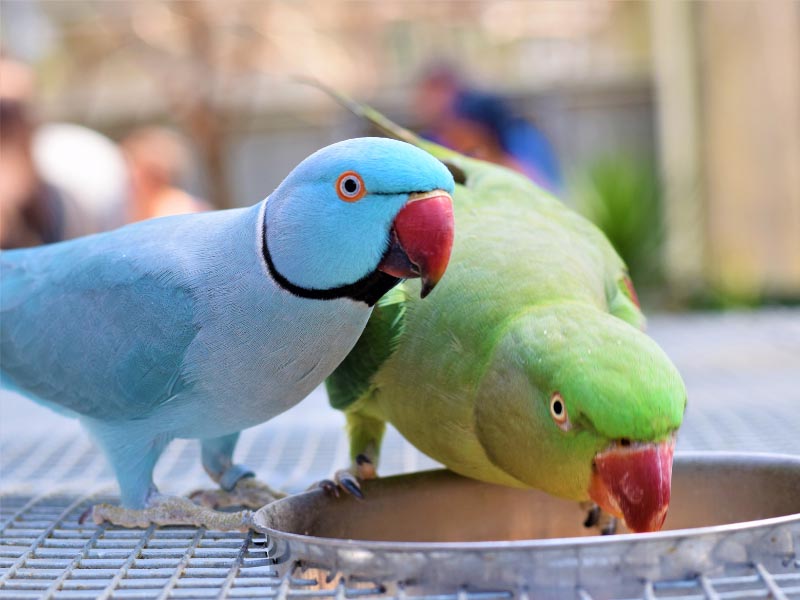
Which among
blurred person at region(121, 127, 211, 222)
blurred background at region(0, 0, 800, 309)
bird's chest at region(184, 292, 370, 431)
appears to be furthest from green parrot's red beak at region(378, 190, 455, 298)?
blurred person at region(121, 127, 211, 222)

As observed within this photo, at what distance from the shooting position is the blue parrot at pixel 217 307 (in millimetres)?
1428

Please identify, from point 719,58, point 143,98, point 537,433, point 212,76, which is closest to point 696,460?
point 537,433

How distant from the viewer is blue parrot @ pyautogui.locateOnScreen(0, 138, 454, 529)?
143cm

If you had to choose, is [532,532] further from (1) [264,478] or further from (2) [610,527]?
(1) [264,478]

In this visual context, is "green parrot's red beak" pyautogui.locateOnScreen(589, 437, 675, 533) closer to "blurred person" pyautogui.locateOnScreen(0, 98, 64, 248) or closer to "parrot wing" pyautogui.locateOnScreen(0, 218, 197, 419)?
"parrot wing" pyautogui.locateOnScreen(0, 218, 197, 419)

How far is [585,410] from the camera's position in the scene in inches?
51.1

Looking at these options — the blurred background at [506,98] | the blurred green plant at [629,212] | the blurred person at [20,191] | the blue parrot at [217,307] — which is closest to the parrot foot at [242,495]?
the blue parrot at [217,307]

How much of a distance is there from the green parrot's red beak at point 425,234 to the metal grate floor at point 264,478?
0.44 meters

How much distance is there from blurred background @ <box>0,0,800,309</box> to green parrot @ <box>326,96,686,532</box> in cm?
298

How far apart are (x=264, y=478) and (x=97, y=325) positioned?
0.56 m

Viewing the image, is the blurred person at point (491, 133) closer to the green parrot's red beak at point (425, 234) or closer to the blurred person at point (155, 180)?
the blurred person at point (155, 180)

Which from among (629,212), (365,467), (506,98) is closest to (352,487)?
(365,467)

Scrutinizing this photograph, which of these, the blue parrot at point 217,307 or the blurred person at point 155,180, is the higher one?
the blue parrot at point 217,307

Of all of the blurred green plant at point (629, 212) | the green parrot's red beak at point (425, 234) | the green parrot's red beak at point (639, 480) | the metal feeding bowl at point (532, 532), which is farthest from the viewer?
the blurred green plant at point (629, 212)
